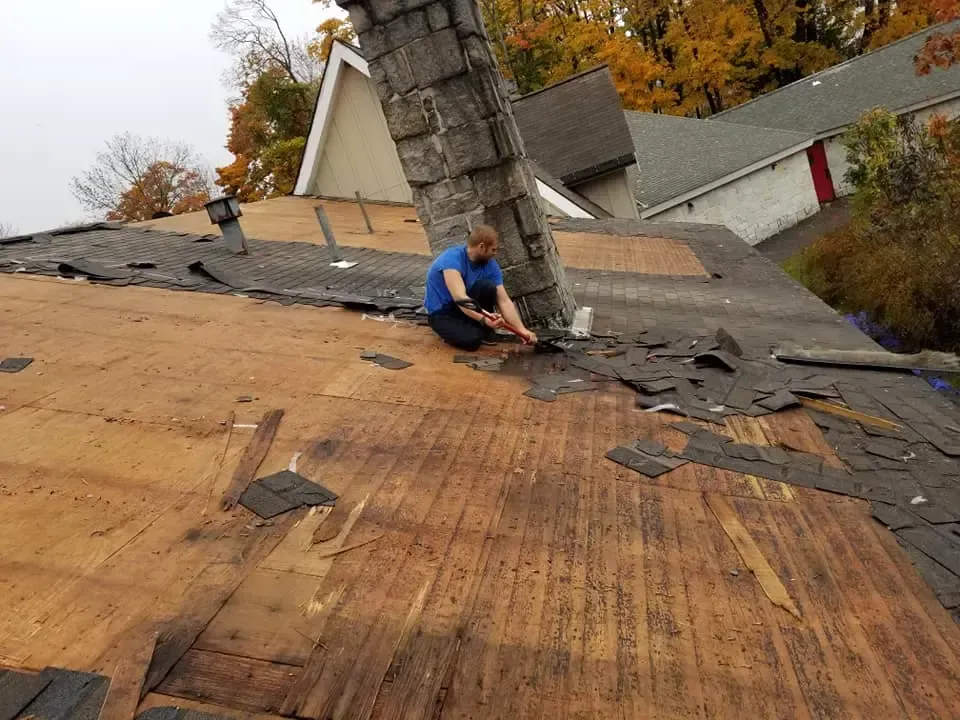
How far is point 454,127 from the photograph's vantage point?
5.57 meters

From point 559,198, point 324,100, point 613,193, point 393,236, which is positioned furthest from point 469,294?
point 613,193

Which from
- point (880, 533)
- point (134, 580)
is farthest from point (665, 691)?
point (134, 580)

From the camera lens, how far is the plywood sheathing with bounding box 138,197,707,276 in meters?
10.3

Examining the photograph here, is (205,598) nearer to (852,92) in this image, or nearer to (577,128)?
(577,128)

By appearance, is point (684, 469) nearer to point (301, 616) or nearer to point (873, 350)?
point (301, 616)

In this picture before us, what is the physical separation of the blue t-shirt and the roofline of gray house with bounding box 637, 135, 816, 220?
58.4 ft

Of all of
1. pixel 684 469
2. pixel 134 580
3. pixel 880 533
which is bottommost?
pixel 880 533

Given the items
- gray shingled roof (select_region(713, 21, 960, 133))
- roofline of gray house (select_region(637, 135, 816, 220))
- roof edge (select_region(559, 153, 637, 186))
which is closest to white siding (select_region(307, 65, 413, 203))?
roof edge (select_region(559, 153, 637, 186))

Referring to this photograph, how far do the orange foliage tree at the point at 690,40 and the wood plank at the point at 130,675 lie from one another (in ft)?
108

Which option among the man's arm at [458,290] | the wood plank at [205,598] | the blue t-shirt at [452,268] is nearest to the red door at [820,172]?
the blue t-shirt at [452,268]

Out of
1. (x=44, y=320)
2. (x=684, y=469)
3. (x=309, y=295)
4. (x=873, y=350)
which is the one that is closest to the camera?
(x=684, y=469)

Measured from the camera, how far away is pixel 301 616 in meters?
2.18

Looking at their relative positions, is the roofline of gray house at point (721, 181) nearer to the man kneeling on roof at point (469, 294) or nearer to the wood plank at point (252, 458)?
the man kneeling on roof at point (469, 294)

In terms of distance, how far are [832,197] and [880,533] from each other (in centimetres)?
2974
